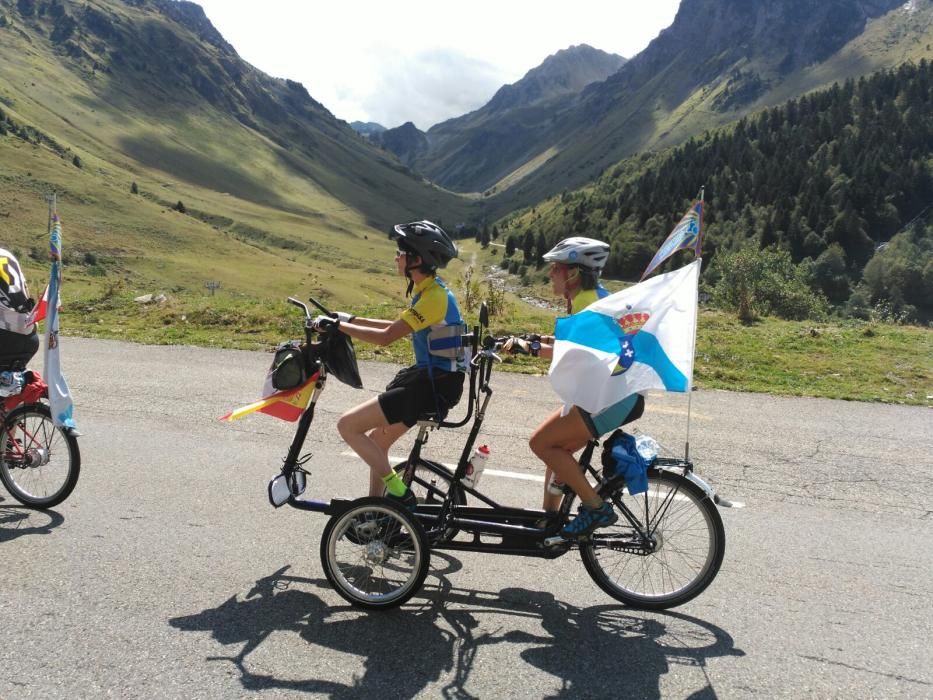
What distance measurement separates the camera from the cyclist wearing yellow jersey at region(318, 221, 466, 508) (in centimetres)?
473

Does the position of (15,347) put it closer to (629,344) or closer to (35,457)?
(35,457)

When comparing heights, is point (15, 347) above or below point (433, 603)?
above

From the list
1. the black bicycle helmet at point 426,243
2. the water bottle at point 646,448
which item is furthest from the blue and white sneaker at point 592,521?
the black bicycle helmet at point 426,243

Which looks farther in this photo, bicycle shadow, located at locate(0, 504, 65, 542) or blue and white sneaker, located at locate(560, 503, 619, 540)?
bicycle shadow, located at locate(0, 504, 65, 542)

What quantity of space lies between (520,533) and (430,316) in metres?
1.67

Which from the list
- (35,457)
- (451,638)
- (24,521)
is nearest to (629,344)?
(451,638)

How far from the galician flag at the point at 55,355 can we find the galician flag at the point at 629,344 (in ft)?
13.9

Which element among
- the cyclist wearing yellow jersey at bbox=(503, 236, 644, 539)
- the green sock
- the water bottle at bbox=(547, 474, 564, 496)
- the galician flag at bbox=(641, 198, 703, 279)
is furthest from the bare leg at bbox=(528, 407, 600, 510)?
the galician flag at bbox=(641, 198, 703, 279)

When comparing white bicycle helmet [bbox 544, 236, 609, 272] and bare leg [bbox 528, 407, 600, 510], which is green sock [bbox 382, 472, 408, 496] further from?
white bicycle helmet [bbox 544, 236, 609, 272]

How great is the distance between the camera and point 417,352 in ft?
15.9

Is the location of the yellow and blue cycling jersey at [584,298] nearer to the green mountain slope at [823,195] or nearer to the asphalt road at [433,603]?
the asphalt road at [433,603]

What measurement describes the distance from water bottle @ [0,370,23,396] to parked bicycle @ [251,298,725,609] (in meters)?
2.99

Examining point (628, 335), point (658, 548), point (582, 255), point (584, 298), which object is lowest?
point (658, 548)

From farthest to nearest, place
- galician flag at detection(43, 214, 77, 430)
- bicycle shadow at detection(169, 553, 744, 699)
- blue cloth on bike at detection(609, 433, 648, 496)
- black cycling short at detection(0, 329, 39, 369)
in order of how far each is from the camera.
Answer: black cycling short at detection(0, 329, 39, 369) < galician flag at detection(43, 214, 77, 430) < blue cloth on bike at detection(609, 433, 648, 496) < bicycle shadow at detection(169, 553, 744, 699)
